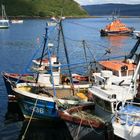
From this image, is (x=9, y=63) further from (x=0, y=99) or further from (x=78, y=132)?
(x=78, y=132)

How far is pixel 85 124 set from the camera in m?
25.5

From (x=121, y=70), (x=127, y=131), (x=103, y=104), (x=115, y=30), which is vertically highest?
(x=121, y=70)

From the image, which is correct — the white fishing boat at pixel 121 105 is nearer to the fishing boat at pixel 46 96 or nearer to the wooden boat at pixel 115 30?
the fishing boat at pixel 46 96

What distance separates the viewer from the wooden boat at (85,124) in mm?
24969

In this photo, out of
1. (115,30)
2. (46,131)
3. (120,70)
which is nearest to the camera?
(46,131)

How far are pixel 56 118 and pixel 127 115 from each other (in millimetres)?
8202

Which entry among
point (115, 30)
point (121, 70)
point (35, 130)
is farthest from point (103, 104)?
point (115, 30)

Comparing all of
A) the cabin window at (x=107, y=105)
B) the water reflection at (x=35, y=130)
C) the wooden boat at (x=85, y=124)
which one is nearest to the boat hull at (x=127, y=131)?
the wooden boat at (x=85, y=124)

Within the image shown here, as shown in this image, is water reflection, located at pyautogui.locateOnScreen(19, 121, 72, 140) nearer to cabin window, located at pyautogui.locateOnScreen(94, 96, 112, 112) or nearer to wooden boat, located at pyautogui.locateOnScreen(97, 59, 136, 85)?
cabin window, located at pyautogui.locateOnScreen(94, 96, 112, 112)

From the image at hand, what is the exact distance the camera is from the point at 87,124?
25.4 metres

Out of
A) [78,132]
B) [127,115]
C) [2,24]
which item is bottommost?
[2,24]

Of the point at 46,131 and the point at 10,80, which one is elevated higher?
the point at 10,80

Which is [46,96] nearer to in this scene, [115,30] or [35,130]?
[35,130]

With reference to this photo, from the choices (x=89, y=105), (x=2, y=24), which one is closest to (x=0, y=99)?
(x=89, y=105)
